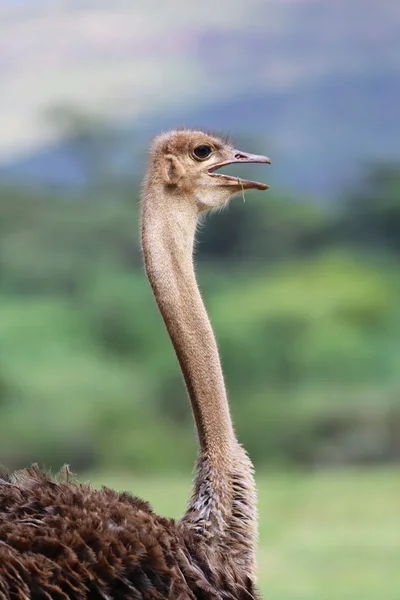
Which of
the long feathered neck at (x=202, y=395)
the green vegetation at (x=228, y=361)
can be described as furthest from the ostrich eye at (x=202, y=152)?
the green vegetation at (x=228, y=361)

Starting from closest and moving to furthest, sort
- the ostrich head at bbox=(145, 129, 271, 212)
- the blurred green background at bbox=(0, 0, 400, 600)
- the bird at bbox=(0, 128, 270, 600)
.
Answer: the bird at bbox=(0, 128, 270, 600), the ostrich head at bbox=(145, 129, 271, 212), the blurred green background at bbox=(0, 0, 400, 600)

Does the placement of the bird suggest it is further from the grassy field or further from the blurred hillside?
the blurred hillside

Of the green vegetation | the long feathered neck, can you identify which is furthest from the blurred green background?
the long feathered neck

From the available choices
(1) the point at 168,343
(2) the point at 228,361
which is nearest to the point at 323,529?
(2) the point at 228,361

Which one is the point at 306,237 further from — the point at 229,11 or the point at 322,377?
the point at 229,11

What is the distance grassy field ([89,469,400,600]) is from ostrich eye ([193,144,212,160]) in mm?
3284

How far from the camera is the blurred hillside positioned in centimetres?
1105

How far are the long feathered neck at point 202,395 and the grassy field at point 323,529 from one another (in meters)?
3.24

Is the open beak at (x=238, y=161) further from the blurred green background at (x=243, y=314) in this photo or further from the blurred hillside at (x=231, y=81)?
the blurred hillside at (x=231, y=81)

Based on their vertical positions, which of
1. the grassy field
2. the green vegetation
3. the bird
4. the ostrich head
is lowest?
the bird

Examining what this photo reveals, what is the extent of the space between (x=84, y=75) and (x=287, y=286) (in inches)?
151

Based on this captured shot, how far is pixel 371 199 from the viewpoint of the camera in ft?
36.2

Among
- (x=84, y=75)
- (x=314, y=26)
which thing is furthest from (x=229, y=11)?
(x=84, y=75)

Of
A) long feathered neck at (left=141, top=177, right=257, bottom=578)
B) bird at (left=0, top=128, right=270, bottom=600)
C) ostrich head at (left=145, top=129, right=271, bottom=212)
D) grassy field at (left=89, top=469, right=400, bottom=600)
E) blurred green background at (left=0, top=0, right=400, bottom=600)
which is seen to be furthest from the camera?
blurred green background at (left=0, top=0, right=400, bottom=600)
